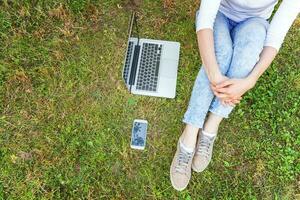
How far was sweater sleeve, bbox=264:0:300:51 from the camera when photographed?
3.18 metres

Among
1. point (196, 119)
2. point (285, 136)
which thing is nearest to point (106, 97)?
point (196, 119)

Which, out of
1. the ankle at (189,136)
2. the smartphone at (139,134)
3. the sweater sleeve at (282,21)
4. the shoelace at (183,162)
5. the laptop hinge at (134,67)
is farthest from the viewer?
the laptop hinge at (134,67)

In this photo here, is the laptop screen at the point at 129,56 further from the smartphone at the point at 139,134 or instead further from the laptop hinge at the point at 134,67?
the smartphone at the point at 139,134

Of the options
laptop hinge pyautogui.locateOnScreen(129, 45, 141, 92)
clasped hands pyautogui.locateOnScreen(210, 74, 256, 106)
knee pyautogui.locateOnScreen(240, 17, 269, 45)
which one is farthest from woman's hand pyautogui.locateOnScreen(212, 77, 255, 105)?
laptop hinge pyautogui.locateOnScreen(129, 45, 141, 92)

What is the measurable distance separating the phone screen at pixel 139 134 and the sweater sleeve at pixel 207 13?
1150 mm

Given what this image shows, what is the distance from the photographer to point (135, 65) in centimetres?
412

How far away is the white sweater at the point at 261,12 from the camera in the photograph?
126 inches

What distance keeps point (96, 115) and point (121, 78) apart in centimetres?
46

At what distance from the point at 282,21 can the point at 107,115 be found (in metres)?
1.81

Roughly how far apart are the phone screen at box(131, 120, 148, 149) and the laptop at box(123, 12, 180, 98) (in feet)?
0.99

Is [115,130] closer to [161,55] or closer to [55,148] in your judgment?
[55,148]

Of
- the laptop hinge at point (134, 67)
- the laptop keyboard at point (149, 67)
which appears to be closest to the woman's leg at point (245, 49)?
the laptop keyboard at point (149, 67)

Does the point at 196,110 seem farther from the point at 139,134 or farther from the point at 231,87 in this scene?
the point at 139,134

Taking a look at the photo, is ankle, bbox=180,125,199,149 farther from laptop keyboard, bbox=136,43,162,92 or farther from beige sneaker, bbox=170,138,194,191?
laptop keyboard, bbox=136,43,162,92
